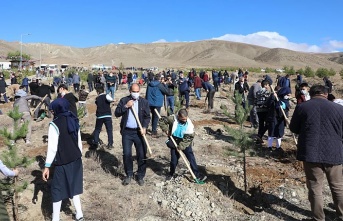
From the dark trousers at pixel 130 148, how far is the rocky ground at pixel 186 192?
272mm

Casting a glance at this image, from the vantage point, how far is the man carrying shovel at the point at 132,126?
567cm

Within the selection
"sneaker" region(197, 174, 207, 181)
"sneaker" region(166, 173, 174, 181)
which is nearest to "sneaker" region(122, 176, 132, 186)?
"sneaker" region(166, 173, 174, 181)

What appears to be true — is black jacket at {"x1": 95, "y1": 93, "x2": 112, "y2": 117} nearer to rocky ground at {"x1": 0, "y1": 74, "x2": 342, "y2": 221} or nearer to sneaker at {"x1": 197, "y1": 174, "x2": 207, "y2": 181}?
rocky ground at {"x1": 0, "y1": 74, "x2": 342, "y2": 221}

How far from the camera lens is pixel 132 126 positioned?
18.6 ft

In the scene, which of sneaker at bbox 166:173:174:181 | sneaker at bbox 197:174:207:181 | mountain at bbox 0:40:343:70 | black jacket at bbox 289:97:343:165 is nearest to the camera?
black jacket at bbox 289:97:343:165

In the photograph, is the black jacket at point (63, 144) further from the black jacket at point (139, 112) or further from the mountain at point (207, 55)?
the mountain at point (207, 55)

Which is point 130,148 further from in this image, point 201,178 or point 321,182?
point 321,182

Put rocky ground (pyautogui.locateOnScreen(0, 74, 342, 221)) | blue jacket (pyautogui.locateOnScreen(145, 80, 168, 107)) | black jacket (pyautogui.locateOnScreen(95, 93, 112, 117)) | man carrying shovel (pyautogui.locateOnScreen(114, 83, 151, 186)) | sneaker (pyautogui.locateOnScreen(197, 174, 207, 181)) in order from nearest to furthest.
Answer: rocky ground (pyautogui.locateOnScreen(0, 74, 342, 221)) → man carrying shovel (pyautogui.locateOnScreen(114, 83, 151, 186)) → sneaker (pyautogui.locateOnScreen(197, 174, 207, 181)) → black jacket (pyautogui.locateOnScreen(95, 93, 112, 117)) → blue jacket (pyautogui.locateOnScreen(145, 80, 168, 107))

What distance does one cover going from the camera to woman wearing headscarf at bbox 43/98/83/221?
426 centimetres

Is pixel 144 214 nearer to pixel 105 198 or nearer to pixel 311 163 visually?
pixel 105 198

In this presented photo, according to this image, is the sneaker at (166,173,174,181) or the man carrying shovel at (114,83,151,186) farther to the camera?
the sneaker at (166,173,174,181)

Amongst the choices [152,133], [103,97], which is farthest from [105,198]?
[152,133]

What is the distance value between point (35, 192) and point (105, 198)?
112 cm

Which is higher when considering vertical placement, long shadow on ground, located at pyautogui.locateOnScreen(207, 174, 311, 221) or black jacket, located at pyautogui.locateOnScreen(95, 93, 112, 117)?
black jacket, located at pyautogui.locateOnScreen(95, 93, 112, 117)
